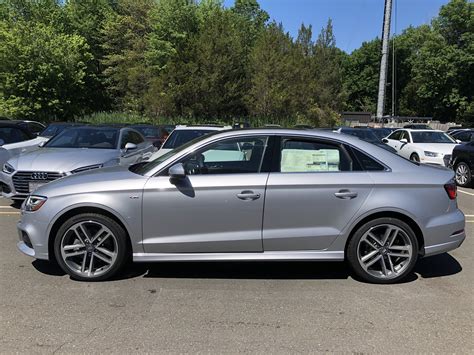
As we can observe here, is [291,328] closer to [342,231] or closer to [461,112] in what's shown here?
[342,231]

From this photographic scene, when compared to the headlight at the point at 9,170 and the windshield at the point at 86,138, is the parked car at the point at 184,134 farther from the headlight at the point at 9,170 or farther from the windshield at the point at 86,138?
the headlight at the point at 9,170

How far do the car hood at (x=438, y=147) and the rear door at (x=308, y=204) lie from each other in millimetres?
11827

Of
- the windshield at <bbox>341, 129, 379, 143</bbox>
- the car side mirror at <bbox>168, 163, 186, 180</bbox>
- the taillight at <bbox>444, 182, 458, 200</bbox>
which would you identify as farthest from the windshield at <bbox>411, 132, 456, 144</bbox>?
the car side mirror at <bbox>168, 163, 186, 180</bbox>

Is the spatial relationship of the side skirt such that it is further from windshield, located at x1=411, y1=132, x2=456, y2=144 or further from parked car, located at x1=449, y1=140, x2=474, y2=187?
windshield, located at x1=411, y1=132, x2=456, y2=144

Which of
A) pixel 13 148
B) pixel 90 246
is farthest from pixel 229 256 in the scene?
pixel 13 148

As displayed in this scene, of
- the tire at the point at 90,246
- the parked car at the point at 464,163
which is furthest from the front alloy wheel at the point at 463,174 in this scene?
the tire at the point at 90,246

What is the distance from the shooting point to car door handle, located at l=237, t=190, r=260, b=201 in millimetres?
4691

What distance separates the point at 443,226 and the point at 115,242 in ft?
11.1

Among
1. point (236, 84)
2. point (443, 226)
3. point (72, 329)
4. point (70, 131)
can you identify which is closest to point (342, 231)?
point (443, 226)

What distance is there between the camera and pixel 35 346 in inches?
139

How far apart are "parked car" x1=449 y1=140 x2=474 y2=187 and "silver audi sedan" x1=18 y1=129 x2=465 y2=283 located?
28.0 ft

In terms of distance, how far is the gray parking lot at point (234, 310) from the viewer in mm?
3621

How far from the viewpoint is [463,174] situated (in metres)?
13.0

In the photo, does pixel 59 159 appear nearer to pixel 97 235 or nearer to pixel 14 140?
pixel 97 235
